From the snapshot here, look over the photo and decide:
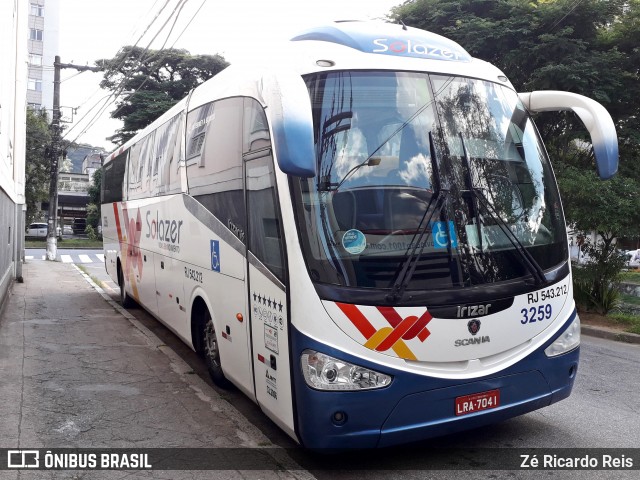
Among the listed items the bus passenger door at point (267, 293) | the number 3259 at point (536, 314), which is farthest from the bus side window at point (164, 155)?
the number 3259 at point (536, 314)

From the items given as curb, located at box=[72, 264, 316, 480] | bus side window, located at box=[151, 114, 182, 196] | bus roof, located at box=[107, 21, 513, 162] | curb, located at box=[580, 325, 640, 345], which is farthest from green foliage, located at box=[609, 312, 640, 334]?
bus side window, located at box=[151, 114, 182, 196]

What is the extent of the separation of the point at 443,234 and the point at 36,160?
40.2m

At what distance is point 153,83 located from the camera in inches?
1291

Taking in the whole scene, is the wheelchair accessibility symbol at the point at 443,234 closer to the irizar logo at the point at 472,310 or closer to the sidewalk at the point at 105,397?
the irizar logo at the point at 472,310

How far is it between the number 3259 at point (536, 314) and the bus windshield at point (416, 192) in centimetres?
27

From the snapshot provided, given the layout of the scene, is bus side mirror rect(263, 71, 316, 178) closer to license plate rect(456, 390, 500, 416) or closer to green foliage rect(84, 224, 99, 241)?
license plate rect(456, 390, 500, 416)

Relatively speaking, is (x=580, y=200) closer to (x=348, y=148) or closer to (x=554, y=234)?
(x=554, y=234)

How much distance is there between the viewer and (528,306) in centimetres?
446

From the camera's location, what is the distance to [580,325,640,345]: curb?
9727 millimetres

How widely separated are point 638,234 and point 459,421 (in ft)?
26.8

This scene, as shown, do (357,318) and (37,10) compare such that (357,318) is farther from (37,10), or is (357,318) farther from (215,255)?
(37,10)

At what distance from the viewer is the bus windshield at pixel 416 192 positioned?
13.5ft

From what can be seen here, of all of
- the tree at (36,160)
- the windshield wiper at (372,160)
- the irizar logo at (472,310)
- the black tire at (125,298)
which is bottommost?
the black tire at (125,298)

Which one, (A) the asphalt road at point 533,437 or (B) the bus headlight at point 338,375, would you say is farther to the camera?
(A) the asphalt road at point 533,437
